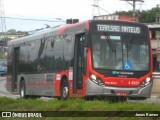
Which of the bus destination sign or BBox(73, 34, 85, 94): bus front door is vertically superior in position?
the bus destination sign

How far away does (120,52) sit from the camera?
17.5m

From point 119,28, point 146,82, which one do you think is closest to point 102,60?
point 119,28

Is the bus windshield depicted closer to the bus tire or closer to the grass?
the grass

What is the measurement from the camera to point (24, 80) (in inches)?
989

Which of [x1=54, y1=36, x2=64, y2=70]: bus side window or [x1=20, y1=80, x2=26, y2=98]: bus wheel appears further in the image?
[x1=20, y1=80, x2=26, y2=98]: bus wheel

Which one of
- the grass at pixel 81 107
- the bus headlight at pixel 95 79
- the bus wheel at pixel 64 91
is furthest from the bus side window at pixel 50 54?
the grass at pixel 81 107

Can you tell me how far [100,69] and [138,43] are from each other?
6.21 ft

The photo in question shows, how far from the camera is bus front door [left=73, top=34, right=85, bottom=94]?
18.0 m

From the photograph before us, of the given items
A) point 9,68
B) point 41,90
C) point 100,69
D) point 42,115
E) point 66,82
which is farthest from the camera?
point 9,68

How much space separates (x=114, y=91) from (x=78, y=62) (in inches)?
73.1

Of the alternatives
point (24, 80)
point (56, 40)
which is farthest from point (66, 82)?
point (24, 80)

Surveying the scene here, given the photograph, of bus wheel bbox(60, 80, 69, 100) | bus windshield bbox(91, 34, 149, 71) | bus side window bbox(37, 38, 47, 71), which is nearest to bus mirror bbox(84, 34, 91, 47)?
bus windshield bbox(91, 34, 149, 71)

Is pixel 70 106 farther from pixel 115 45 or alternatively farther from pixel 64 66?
pixel 64 66

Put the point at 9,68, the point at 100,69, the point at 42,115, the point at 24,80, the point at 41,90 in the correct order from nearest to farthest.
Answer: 1. the point at 42,115
2. the point at 100,69
3. the point at 41,90
4. the point at 24,80
5. the point at 9,68
